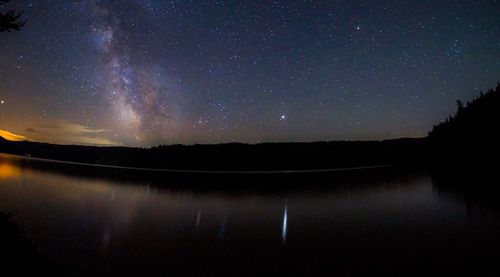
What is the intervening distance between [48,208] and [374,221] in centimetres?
1059

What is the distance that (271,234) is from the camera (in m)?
6.21

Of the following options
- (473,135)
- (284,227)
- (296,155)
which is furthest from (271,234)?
(296,155)

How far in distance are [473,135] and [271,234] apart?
18448 millimetres

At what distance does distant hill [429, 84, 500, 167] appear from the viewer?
15.6 meters

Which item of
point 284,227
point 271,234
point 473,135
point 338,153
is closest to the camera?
point 271,234

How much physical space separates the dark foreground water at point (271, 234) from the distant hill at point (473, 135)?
7.61 metres

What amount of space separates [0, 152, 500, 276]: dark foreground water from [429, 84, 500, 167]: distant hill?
761 cm

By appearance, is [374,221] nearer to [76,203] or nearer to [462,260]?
[462,260]

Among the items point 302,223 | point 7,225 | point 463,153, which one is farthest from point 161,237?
point 463,153

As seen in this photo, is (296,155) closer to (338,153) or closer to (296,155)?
(296,155)

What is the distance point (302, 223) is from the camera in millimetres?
7016

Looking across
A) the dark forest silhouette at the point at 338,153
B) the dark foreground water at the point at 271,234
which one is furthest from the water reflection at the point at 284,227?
the dark forest silhouette at the point at 338,153

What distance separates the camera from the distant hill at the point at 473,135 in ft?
51.0

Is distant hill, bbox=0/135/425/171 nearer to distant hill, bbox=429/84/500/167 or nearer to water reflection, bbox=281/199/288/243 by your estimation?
distant hill, bbox=429/84/500/167
